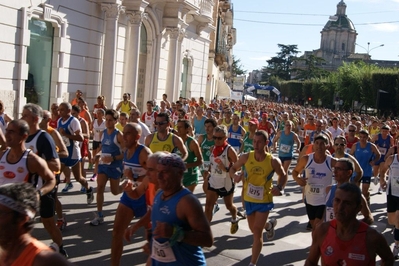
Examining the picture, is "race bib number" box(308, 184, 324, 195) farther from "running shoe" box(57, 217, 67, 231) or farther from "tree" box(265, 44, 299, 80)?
"tree" box(265, 44, 299, 80)

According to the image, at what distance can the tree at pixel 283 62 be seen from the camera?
122619mm

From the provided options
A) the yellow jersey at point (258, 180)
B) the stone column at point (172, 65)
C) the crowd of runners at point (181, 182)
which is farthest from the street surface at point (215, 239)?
→ the stone column at point (172, 65)

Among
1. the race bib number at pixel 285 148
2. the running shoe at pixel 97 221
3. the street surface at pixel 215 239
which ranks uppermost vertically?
the race bib number at pixel 285 148

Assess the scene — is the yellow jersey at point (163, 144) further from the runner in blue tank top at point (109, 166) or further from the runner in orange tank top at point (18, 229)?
the runner in orange tank top at point (18, 229)

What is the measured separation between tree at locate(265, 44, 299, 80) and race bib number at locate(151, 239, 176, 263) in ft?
398

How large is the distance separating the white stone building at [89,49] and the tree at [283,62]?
318 feet

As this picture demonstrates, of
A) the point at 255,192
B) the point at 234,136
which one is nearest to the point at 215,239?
the point at 255,192

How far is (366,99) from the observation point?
177ft

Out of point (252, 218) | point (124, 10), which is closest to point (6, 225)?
point (252, 218)

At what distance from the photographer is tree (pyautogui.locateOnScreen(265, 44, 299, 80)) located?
123 metres

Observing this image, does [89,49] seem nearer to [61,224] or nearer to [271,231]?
[61,224]

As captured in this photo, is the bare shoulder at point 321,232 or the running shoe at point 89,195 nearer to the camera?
the bare shoulder at point 321,232

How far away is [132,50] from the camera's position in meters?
21.9

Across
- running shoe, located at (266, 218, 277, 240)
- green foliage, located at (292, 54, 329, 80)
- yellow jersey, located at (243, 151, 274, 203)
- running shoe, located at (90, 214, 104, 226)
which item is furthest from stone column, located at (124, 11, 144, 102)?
green foliage, located at (292, 54, 329, 80)
